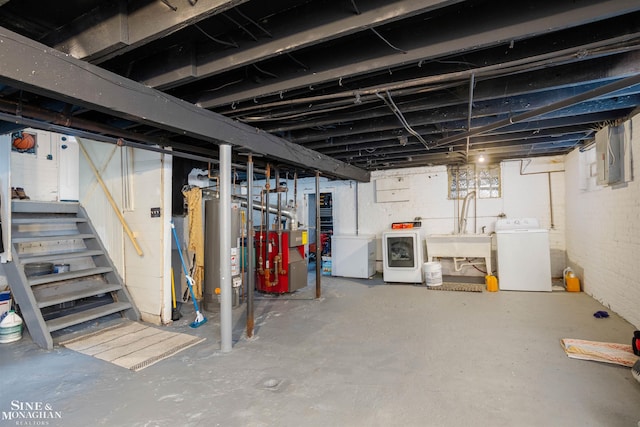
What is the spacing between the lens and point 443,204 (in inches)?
251

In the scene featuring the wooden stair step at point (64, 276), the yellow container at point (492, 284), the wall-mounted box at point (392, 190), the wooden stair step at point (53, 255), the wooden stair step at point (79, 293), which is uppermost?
the wall-mounted box at point (392, 190)

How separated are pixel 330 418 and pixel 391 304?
2702 millimetres

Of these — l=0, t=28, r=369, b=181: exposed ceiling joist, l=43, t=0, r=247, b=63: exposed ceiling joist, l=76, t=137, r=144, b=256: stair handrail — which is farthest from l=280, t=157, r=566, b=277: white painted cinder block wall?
l=43, t=0, r=247, b=63: exposed ceiling joist

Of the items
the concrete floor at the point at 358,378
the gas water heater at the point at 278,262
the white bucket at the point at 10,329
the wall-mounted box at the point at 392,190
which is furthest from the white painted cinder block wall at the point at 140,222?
the wall-mounted box at the point at 392,190

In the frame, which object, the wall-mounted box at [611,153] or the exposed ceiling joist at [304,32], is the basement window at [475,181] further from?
the exposed ceiling joist at [304,32]

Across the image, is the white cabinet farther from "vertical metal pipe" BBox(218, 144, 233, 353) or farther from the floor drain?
the floor drain

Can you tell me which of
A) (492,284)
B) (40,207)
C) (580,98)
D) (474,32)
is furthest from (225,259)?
(492,284)

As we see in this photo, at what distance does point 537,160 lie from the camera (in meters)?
5.71

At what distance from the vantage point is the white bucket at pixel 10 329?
322 centimetres

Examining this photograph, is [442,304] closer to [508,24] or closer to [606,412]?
[606,412]

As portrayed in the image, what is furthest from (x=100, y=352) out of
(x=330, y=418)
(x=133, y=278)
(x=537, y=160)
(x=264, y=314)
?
(x=537, y=160)

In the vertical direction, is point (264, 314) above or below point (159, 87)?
below

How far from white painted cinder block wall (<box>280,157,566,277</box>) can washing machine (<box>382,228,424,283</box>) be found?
24.7 inches

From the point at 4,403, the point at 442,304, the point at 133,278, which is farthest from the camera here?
the point at 442,304
